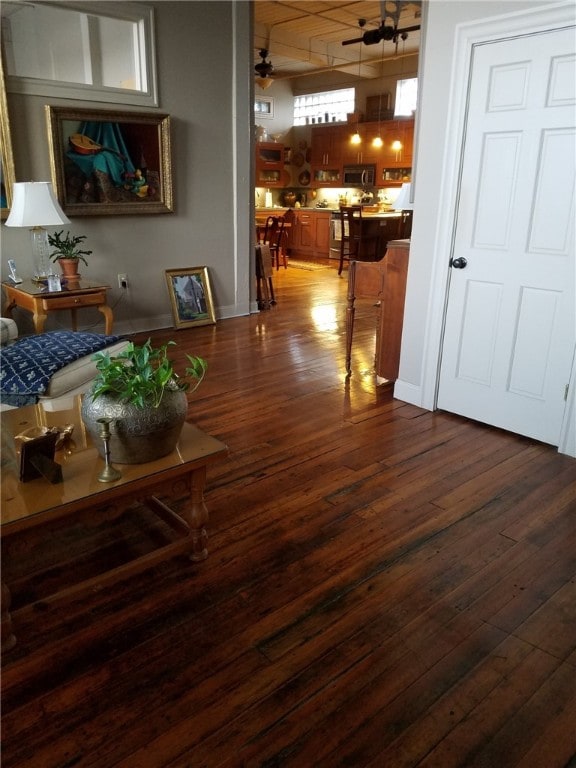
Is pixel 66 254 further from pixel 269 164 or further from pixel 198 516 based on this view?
pixel 269 164

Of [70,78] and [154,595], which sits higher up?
[70,78]

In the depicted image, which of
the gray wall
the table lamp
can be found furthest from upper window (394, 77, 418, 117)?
the table lamp

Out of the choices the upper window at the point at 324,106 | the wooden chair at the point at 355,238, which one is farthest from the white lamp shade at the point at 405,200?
the upper window at the point at 324,106

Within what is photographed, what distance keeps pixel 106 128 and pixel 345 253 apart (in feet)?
17.3

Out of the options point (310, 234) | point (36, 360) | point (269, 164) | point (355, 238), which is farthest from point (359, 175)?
point (36, 360)

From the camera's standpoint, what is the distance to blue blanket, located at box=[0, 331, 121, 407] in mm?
2695

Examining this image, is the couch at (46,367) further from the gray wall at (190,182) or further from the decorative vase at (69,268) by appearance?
the gray wall at (190,182)

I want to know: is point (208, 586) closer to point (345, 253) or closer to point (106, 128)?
point (106, 128)

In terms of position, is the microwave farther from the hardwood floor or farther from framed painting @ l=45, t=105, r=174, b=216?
the hardwood floor

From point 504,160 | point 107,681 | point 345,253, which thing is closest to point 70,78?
point 504,160

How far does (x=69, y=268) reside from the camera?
4383 millimetres

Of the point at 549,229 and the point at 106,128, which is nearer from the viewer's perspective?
the point at 549,229

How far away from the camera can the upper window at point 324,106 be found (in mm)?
10922

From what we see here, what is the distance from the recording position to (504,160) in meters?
2.99
